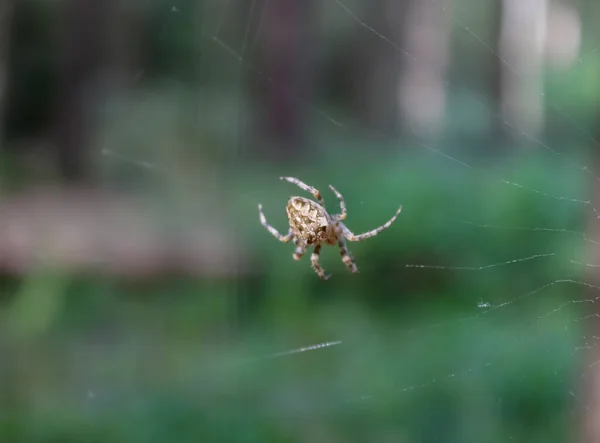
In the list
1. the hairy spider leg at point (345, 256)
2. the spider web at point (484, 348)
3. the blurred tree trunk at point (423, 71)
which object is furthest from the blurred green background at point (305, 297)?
the blurred tree trunk at point (423, 71)

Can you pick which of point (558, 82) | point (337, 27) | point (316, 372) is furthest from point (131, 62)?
point (316, 372)

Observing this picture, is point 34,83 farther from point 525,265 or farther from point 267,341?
point 525,265

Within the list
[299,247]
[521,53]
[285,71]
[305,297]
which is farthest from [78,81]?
[299,247]

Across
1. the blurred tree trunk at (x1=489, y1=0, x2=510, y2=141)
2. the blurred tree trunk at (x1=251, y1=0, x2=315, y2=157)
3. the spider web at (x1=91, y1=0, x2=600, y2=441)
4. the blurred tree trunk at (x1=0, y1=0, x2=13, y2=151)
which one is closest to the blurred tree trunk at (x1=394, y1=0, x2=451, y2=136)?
the blurred tree trunk at (x1=489, y1=0, x2=510, y2=141)

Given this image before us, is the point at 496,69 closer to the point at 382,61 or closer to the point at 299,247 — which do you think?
the point at 382,61

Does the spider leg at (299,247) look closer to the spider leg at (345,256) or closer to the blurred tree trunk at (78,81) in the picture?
the spider leg at (345,256)
